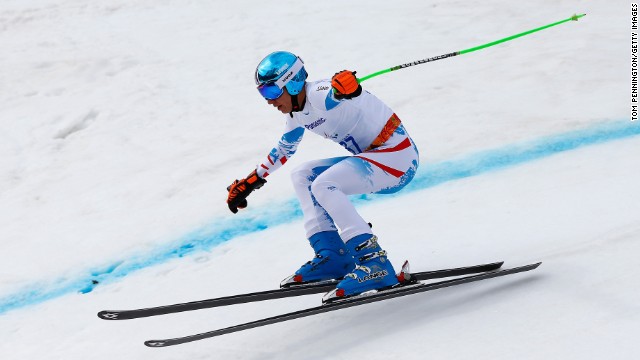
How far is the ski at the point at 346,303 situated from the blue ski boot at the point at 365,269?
0.08m

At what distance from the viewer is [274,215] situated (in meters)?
7.67

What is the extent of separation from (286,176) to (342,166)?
3.81m

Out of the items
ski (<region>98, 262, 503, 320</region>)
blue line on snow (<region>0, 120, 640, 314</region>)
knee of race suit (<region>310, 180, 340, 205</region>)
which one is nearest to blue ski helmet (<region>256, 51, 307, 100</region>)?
knee of race suit (<region>310, 180, 340, 205</region>)

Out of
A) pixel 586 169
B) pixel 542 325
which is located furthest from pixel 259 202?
pixel 542 325

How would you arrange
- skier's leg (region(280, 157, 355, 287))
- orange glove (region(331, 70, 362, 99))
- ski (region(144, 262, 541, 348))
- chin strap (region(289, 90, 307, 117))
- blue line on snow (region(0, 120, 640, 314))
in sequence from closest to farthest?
ski (region(144, 262, 541, 348))
orange glove (region(331, 70, 362, 99))
chin strap (region(289, 90, 307, 117))
skier's leg (region(280, 157, 355, 287))
blue line on snow (region(0, 120, 640, 314))

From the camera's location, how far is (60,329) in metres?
6.21

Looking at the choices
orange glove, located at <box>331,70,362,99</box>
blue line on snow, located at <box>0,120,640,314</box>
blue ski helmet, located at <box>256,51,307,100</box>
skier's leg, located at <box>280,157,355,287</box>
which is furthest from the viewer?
blue line on snow, located at <box>0,120,640,314</box>

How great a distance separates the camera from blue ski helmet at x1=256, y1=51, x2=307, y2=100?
15.7 feet

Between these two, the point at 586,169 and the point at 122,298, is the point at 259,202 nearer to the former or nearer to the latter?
the point at 122,298

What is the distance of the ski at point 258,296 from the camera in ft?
15.9

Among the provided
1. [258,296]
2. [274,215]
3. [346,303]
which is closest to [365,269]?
[346,303]

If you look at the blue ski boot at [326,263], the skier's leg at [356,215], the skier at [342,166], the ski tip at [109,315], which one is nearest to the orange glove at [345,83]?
the skier at [342,166]

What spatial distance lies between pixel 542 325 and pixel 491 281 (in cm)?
87

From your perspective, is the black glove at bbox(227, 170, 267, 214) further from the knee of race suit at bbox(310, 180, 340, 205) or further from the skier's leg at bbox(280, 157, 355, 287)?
the knee of race suit at bbox(310, 180, 340, 205)
